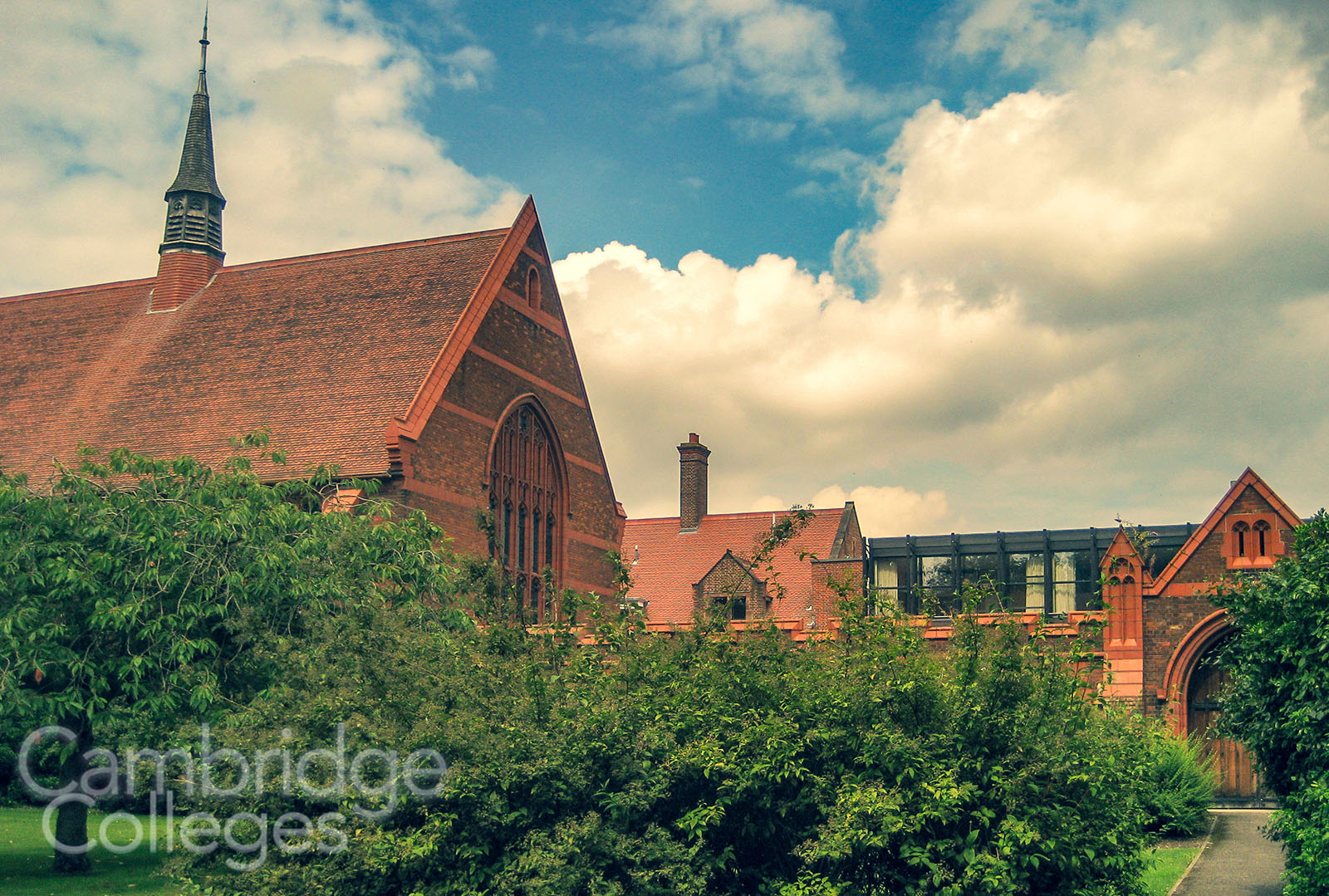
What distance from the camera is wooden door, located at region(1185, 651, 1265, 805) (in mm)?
25422

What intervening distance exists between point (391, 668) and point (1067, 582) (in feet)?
112

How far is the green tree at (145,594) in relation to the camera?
14500 mm

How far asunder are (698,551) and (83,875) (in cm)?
3356

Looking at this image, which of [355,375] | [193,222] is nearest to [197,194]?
[193,222]

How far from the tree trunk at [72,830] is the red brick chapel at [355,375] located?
26.1 ft

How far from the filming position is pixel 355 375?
27.0m

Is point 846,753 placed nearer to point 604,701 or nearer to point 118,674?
point 604,701

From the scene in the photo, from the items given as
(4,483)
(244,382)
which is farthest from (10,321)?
(4,483)

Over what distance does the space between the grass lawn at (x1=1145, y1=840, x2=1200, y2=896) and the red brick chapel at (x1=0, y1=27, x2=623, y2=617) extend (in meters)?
13.8

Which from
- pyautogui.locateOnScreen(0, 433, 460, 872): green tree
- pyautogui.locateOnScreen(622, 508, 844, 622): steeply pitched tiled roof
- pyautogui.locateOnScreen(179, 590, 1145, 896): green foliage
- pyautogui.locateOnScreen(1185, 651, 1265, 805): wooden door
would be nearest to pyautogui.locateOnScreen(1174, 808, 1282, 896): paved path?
pyautogui.locateOnScreen(1185, 651, 1265, 805): wooden door

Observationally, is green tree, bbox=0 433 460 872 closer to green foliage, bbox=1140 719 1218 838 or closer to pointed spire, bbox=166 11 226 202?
green foliage, bbox=1140 719 1218 838

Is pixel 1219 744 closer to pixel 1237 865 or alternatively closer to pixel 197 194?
pixel 1237 865

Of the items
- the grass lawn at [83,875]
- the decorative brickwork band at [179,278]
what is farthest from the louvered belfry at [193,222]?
the grass lawn at [83,875]

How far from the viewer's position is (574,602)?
11.1 m
